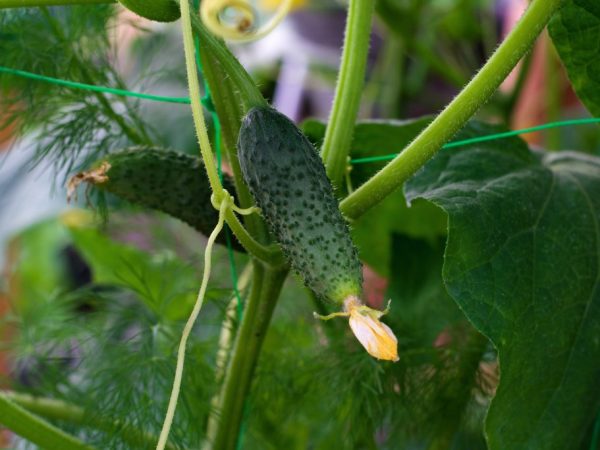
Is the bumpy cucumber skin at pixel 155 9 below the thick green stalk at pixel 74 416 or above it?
above

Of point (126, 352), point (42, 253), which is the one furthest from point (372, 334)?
point (42, 253)

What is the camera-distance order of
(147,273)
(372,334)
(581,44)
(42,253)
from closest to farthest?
(372,334) < (581,44) < (147,273) < (42,253)

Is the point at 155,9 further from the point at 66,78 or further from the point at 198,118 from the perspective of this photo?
the point at 66,78

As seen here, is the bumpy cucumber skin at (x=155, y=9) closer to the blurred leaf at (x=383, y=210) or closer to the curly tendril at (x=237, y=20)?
the curly tendril at (x=237, y=20)

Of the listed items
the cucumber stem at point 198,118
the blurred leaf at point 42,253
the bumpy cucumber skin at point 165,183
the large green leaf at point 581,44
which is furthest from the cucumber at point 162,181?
the blurred leaf at point 42,253

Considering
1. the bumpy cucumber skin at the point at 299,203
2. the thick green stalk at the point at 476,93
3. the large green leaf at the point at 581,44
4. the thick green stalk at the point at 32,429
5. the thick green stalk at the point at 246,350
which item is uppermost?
the large green leaf at the point at 581,44

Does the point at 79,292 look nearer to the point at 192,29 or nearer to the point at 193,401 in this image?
the point at 193,401

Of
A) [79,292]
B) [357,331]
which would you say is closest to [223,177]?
[357,331]
